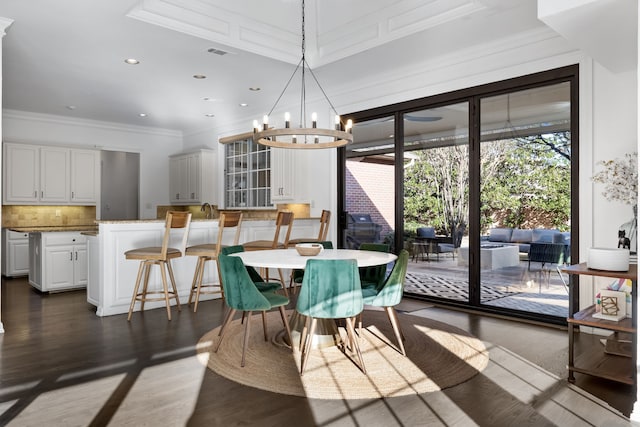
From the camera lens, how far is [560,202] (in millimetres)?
4246

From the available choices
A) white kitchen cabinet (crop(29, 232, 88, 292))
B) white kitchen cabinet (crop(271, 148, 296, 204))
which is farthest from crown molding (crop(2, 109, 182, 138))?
white kitchen cabinet (crop(271, 148, 296, 204))

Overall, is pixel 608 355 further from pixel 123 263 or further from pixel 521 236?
pixel 123 263

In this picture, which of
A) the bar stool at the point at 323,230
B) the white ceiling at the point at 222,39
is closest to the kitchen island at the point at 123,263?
the bar stool at the point at 323,230

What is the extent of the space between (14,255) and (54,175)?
4.57 ft

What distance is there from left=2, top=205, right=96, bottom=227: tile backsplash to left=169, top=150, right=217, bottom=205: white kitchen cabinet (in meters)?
1.59

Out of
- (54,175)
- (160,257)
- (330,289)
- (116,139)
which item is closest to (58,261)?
(160,257)

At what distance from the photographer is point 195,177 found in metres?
8.53

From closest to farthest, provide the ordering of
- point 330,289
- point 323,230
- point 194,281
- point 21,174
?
point 330,289
point 194,281
point 323,230
point 21,174

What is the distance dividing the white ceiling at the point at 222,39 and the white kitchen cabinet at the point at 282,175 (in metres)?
1.01

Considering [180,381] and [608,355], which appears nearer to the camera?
[180,381]

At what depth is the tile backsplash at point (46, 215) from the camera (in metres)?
7.55

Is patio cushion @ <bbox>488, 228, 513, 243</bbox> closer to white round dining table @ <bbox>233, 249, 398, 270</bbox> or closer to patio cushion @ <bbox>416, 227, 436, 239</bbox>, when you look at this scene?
patio cushion @ <bbox>416, 227, 436, 239</bbox>

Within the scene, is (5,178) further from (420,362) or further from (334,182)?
(420,362)

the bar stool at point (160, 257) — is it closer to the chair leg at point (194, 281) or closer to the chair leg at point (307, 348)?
the chair leg at point (194, 281)
